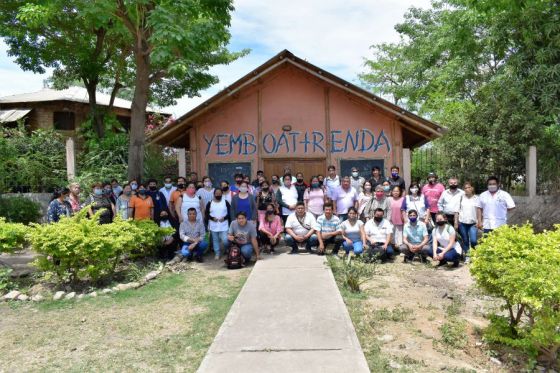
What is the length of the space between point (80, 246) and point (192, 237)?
259cm

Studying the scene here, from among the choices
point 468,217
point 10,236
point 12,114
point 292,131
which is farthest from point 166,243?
point 12,114

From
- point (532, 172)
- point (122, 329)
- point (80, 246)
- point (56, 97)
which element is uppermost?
point (56, 97)

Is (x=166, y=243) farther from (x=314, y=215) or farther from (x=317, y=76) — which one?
(x=317, y=76)

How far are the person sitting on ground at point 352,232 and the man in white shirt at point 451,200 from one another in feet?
5.73

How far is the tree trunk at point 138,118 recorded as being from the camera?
33.8 ft

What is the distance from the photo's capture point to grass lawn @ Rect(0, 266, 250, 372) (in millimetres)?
4492

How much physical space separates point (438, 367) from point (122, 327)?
11.7ft

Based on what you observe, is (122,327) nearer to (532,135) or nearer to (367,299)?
(367,299)

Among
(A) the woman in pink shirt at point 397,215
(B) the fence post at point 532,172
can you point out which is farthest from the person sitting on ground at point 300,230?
(B) the fence post at point 532,172

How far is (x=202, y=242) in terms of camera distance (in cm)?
888

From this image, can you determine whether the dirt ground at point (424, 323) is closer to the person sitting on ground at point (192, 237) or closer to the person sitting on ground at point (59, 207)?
the person sitting on ground at point (192, 237)

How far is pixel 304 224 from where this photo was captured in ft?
29.9

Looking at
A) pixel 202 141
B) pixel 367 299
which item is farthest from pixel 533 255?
pixel 202 141

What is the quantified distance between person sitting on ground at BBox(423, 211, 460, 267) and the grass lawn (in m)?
3.69
